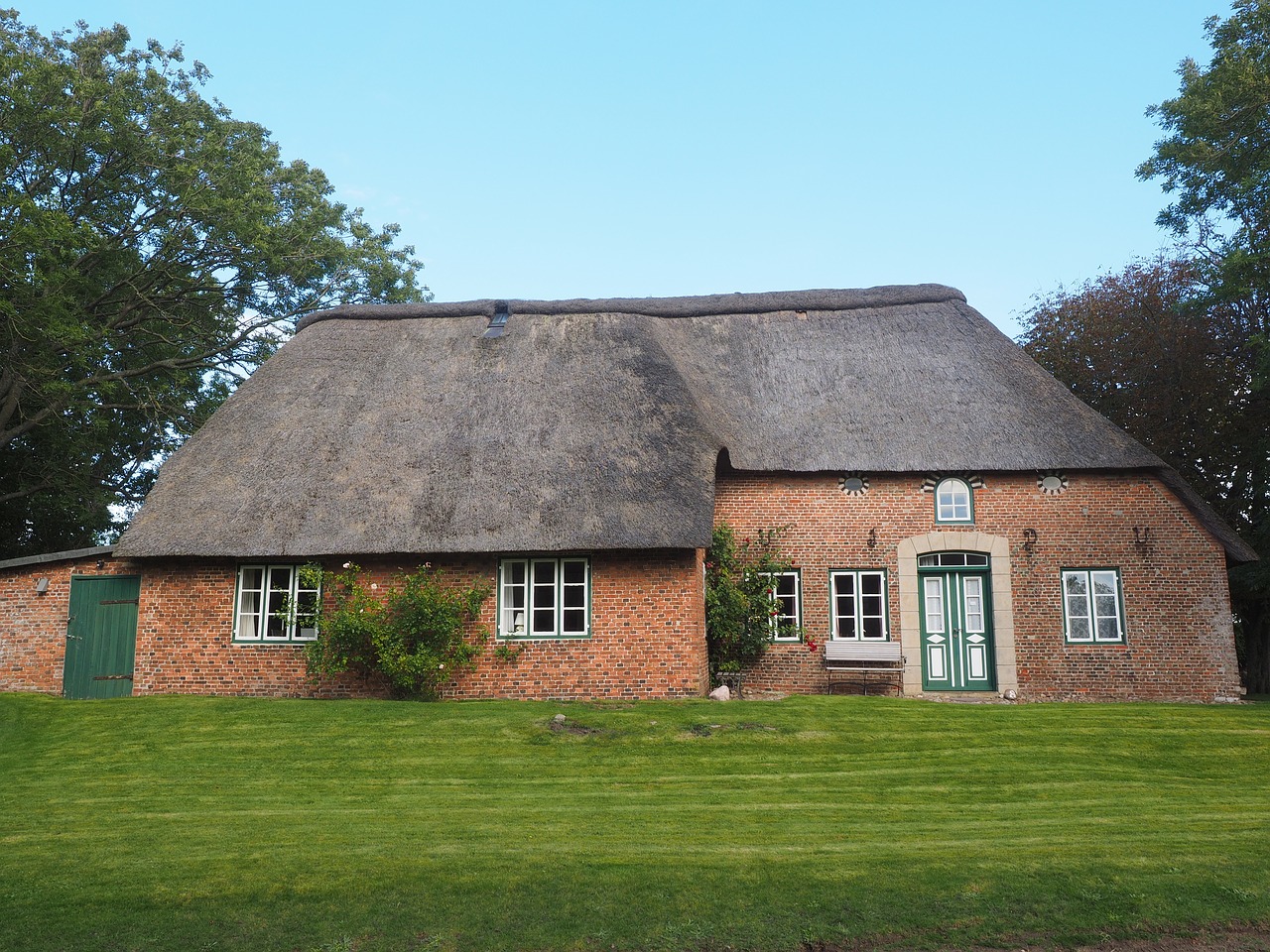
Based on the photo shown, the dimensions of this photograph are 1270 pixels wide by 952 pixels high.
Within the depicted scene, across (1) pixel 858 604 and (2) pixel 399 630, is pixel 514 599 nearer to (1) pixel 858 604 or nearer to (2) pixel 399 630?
(2) pixel 399 630

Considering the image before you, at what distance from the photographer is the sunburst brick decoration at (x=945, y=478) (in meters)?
16.2

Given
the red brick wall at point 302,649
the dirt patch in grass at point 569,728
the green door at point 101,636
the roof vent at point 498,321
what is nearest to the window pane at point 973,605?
the red brick wall at point 302,649

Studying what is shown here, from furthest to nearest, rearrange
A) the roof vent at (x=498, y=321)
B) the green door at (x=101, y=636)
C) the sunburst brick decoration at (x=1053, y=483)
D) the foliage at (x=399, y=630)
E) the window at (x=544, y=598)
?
the roof vent at (x=498, y=321) → the sunburst brick decoration at (x=1053, y=483) → the green door at (x=101, y=636) → the window at (x=544, y=598) → the foliage at (x=399, y=630)

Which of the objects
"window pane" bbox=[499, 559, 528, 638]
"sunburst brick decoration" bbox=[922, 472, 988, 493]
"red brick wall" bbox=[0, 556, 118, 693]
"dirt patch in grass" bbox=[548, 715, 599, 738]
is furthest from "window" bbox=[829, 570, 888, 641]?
"red brick wall" bbox=[0, 556, 118, 693]

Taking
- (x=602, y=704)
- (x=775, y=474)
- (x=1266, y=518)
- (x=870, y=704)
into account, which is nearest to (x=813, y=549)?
(x=775, y=474)

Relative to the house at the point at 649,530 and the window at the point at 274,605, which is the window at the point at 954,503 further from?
the window at the point at 274,605

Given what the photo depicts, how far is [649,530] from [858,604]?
437cm

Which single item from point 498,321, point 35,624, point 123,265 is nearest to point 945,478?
point 498,321

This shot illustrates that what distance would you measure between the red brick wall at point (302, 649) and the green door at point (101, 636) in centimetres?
22

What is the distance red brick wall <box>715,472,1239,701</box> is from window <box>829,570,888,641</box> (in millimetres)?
164

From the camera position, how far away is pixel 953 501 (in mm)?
16328

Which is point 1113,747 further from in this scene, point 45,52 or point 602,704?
point 45,52

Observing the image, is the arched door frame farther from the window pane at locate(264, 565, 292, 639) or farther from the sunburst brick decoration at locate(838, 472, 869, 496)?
the window pane at locate(264, 565, 292, 639)

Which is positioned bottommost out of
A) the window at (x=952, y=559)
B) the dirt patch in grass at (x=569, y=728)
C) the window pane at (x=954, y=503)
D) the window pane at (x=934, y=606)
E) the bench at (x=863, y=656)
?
the dirt patch in grass at (x=569, y=728)
